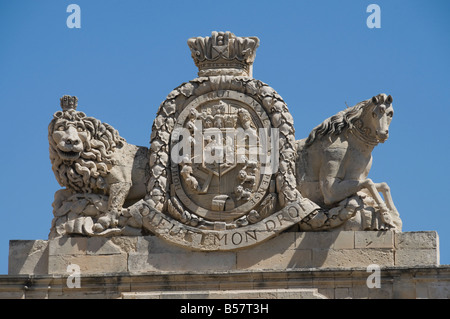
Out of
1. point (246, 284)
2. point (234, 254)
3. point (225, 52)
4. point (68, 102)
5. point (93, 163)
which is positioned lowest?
point (246, 284)

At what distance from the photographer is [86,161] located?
32688 mm

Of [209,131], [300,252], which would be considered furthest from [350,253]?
[209,131]

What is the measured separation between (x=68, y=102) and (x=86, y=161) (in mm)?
1139

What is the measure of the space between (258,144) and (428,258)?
3.65 m

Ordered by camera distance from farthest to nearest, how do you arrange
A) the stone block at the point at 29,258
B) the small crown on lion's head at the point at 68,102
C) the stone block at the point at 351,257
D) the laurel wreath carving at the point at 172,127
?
the small crown on lion's head at the point at 68,102 < the stone block at the point at 29,258 < the laurel wreath carving at the point at 172,127 < the stone block at the point at 351,257

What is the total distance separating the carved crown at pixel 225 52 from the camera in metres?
A: 32.9

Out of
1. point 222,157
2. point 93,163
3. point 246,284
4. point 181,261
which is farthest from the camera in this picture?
point 93,163

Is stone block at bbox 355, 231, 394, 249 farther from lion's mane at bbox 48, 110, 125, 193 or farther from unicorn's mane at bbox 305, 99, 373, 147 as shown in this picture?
lion's mane at bbox 48, 110, 125, 193

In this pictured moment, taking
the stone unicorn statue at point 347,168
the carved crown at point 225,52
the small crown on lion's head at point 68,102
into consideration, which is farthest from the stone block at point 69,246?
the stone unicorn statue at point 347,168

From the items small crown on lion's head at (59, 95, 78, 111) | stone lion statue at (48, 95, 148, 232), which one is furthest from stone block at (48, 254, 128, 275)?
small crown on lion's head at (59, 95, 78, 111)

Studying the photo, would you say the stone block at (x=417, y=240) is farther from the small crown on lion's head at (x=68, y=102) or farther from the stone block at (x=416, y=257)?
the small crown on lion's head at (x=68, y=102)

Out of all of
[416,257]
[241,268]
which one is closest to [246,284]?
[241,268]

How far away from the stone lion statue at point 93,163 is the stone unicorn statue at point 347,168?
10.0ft

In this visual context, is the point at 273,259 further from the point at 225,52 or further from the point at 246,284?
the point at 225,52
